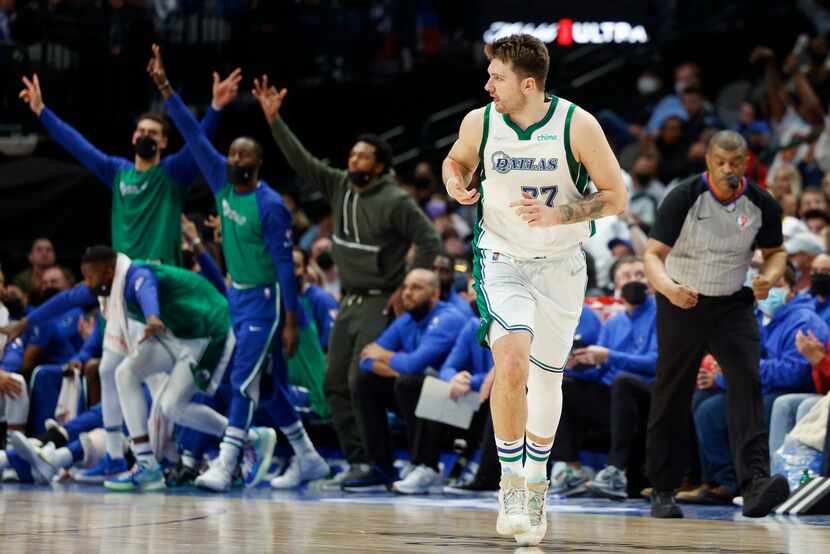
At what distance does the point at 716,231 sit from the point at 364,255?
2733 millimetres

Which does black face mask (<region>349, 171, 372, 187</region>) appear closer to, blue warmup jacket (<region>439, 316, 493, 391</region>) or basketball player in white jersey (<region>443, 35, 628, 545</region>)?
blue warmup jacket (<region>439, 316, 493, 391</region>)

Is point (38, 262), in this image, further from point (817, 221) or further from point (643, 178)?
point (817, 221)

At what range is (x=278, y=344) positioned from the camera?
9305 mm

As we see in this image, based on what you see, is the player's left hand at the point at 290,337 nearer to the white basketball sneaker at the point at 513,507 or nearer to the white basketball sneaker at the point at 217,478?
the white basketball sneaker at the point at 217,478

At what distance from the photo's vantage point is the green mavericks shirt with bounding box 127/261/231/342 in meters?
9.34

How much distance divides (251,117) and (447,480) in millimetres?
5991

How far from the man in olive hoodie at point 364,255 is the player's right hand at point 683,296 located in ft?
8.70

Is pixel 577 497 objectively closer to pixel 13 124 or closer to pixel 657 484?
pixel 657 484

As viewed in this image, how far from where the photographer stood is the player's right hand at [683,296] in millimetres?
6668

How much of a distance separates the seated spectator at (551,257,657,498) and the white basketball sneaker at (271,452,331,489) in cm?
161

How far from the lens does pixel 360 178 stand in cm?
916

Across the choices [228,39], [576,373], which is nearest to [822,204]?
[576,373]

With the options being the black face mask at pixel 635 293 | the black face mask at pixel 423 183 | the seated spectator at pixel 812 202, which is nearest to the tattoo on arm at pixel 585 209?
the black face mask at pixel 635 293

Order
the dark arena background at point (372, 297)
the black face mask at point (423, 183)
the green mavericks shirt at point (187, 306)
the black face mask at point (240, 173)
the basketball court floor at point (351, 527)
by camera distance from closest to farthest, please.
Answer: the basketball court floor at point (351, 527) → the dark arena background at point (372, 297) → the black face mask at point (240, 173) → the green mavericks shirt at point (187, 306) → the black face mask at point (423, 183)
